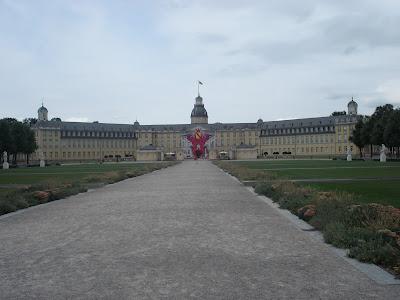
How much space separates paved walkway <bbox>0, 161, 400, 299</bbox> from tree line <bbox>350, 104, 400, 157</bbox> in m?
69.4

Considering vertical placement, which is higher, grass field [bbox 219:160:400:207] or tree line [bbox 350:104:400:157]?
tree line [bbox 350:104:400:157]

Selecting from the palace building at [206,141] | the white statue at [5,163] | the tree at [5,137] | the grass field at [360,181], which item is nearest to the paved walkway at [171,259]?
the grass field at [360,181]

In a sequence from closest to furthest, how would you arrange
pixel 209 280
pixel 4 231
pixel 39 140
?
pixel 209 280 → pixel 4 231 → pixel 39 140

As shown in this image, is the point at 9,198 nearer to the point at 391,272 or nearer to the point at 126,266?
the point at 126,266

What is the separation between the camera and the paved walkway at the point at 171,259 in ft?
23.3

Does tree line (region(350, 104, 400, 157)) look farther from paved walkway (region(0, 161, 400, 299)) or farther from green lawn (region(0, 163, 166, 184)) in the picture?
paved walkway (region(0, 161, 400, 299))

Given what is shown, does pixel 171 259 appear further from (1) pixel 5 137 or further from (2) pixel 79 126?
(2) pixel 79 126

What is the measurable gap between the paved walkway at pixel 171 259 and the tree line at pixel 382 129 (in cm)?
6941

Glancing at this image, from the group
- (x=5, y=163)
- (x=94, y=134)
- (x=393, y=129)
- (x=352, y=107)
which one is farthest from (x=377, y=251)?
(x=94, y=134)

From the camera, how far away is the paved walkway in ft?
23.3

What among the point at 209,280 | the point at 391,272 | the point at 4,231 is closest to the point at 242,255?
the point at 209,280

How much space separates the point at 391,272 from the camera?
7.97 metres

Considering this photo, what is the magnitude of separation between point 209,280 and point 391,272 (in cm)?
292

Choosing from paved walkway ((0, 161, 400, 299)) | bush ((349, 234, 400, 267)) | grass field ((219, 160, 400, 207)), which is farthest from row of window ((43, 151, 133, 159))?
bush ((349, 234, 400, 267))
